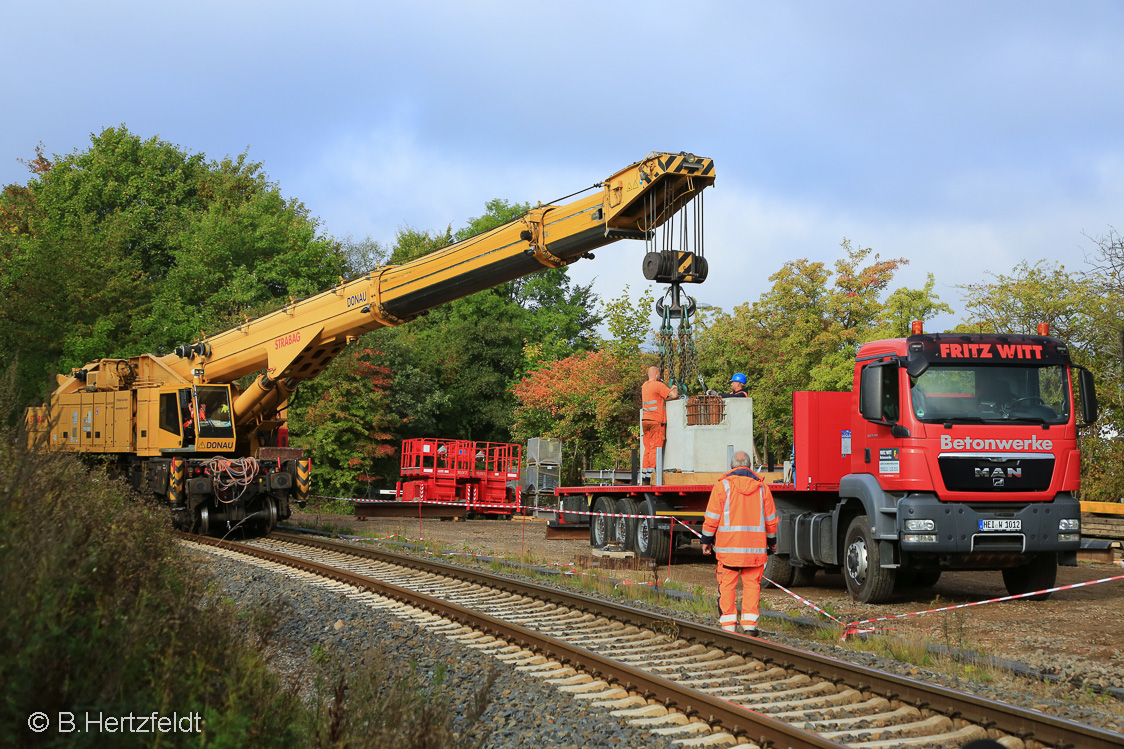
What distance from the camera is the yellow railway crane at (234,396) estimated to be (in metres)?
14.3

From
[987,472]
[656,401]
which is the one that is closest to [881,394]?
[987,472]

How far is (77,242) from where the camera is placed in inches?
1225

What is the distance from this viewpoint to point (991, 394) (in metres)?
10.8

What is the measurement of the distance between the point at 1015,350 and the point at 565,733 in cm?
780

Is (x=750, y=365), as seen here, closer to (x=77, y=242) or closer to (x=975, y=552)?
(x=975, y=552)

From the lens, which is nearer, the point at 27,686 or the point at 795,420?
the point at 27,686

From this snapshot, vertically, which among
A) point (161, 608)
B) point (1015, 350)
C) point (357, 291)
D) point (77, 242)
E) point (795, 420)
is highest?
point (77, 242)

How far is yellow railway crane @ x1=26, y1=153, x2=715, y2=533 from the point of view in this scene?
46.9 ft

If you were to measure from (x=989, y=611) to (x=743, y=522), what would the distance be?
14.1ft

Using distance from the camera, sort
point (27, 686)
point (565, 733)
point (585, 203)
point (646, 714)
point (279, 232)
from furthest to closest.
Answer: point (279, 232)
point (585, 203)
point (646, 714)
point (565, 733)
point (27, 686)

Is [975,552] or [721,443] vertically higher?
[721,443]

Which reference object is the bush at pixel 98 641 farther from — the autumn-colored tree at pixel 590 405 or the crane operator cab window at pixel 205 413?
the autumn-colored tree at pixel 590 405

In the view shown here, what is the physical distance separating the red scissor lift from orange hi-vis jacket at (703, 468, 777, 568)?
64.6ft

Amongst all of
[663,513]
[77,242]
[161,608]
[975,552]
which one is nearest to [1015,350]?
[975,552]
